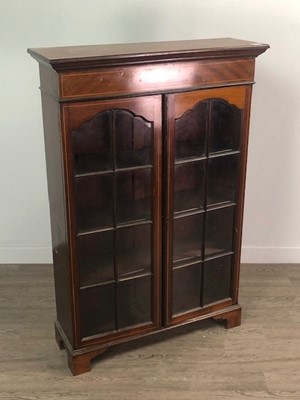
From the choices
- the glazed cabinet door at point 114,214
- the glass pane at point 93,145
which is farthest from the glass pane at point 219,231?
the glass pane at point 93,145

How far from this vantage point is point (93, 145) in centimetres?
A: 173

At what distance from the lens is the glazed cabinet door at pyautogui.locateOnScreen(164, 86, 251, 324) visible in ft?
6.12

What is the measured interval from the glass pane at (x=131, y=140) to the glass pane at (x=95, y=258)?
0.89 feet

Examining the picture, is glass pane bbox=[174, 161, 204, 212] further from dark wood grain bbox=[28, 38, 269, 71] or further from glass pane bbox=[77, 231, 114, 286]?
dark wood grain bbox=[28, 38, 269, 71]

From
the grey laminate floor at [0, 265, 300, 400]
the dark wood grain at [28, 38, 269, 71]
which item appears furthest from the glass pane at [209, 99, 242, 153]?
the grey laminate floor at [0, 265, 300, 400]

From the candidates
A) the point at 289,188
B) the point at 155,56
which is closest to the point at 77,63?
the point at 155,56

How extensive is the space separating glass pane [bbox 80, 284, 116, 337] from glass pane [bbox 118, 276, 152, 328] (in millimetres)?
33

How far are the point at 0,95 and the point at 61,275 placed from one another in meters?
0.99

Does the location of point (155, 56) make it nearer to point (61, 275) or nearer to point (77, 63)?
point (77, 63)

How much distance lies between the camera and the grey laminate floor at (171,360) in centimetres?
187

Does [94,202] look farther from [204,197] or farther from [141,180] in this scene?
[204,197]

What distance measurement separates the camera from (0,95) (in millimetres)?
2453

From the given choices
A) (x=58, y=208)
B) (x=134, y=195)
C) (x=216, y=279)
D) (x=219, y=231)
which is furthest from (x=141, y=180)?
(x=216, y=279)

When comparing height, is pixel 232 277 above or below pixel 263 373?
above
